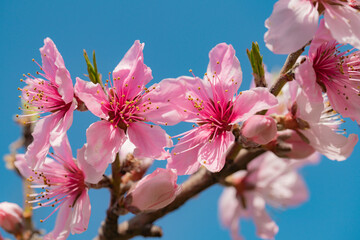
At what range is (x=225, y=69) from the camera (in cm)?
231

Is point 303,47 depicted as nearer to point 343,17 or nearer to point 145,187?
point 343,17

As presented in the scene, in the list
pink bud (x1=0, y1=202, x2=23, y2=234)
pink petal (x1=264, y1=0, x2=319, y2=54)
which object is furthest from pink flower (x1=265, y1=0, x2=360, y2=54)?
pink bud (x1=0, y1=202, x2=23, y2=234)

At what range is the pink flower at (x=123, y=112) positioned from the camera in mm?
2080

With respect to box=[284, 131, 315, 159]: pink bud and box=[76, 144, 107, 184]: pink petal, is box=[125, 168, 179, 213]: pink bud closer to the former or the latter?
box=[76, 144, 107, 184]: pink petal

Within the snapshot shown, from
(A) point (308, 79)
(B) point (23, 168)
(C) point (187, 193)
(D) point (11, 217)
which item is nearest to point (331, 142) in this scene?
(A) point (308, 79)

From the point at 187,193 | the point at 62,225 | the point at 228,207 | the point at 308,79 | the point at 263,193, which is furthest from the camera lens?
the point at 228,207

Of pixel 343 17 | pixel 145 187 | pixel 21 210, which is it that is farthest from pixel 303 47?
pixel 21 210

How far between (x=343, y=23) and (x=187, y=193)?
1.22 m

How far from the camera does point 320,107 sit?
2.16m

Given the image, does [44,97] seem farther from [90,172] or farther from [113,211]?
[113,211]

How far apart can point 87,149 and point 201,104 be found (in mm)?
592

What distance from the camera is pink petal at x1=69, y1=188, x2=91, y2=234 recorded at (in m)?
2.18

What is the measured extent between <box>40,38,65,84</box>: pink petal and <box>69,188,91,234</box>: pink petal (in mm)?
610

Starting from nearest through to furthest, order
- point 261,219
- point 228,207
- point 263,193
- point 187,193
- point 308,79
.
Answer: point 308,79
point 187,193
point 261,219
point 263,193
point 228,207
